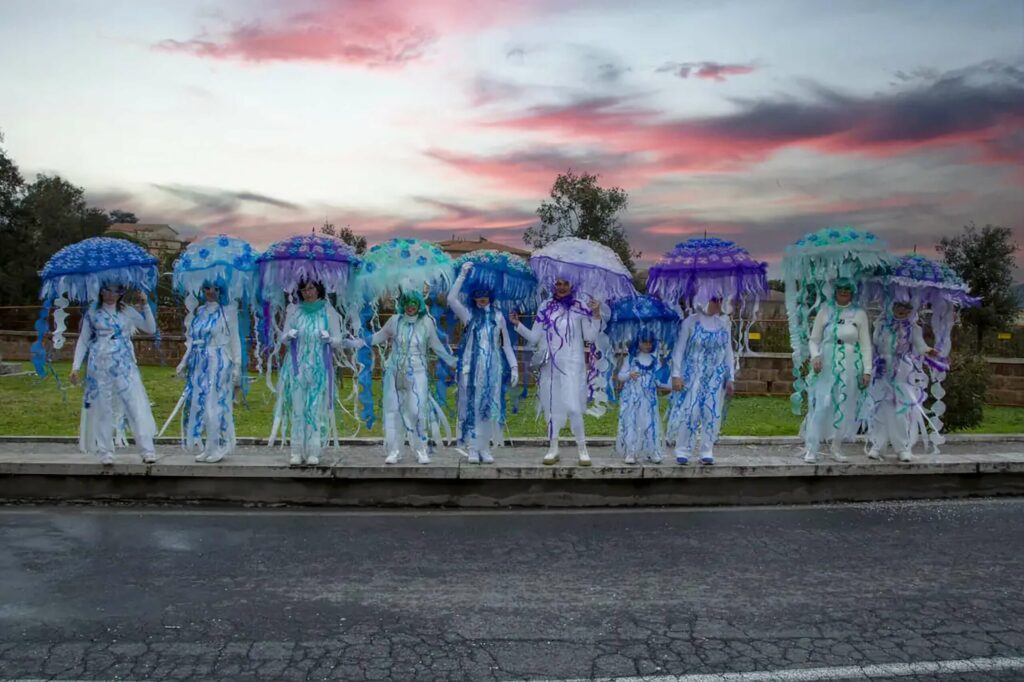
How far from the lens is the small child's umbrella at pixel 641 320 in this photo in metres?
7.99

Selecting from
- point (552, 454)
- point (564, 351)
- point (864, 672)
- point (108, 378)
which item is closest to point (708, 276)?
point (564, 351)

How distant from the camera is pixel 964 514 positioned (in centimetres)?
747

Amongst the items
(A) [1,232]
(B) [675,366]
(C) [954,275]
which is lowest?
(B) [675,366]

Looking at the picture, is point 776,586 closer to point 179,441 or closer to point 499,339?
point 499,339

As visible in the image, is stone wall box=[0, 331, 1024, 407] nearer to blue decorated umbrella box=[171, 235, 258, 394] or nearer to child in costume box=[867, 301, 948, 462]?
child in costume box=[867, 301, 948, 462]

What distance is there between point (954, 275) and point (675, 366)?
3.07m

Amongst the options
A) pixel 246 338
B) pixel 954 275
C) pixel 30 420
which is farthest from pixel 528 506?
pixel 30 420

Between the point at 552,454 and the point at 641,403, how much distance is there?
984mm

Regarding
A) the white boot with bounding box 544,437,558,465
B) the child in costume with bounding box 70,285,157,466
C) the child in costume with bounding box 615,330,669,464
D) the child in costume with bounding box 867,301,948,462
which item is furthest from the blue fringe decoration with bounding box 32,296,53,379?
the child in costume with bounding box 867,301,948,462

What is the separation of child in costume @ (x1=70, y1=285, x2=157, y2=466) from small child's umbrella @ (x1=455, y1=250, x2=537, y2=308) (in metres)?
3.18

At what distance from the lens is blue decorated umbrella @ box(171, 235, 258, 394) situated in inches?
305

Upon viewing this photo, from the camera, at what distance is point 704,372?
8.15 m

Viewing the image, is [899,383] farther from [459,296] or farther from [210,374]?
[210,374]

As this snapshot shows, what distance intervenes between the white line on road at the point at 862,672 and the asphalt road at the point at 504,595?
14mm
